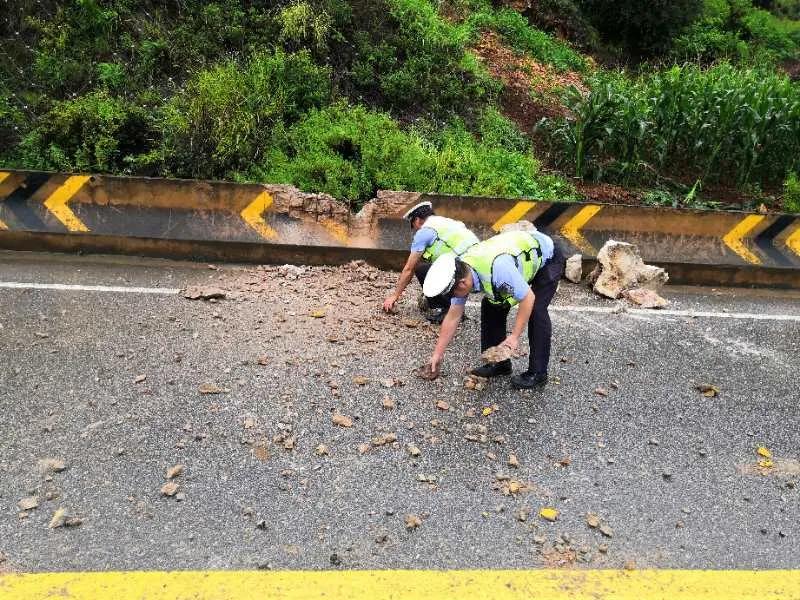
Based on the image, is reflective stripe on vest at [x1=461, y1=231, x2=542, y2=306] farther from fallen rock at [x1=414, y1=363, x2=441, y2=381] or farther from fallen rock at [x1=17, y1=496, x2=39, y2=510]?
fallen rock at [x1=17, y1=496, x2=39, y2=510]

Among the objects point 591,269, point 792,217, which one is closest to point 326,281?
point 591,269

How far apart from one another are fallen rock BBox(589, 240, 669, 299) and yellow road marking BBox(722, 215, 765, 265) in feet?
3.74

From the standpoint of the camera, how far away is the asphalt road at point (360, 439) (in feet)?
10.5

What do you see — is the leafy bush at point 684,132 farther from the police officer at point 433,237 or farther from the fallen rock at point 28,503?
the fallen rock at point 28,503

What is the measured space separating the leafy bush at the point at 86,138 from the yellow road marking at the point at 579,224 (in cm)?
496

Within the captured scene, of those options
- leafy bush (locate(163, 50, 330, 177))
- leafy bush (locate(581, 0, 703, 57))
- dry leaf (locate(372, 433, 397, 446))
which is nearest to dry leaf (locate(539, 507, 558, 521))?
dry leaf (locate(372, 433, 397, 446))

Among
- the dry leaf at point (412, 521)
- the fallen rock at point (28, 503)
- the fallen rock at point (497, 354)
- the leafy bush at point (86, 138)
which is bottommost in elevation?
the dry leaf at point (412, 521)

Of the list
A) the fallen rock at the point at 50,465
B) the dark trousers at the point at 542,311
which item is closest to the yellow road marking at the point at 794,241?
the dark trousers at the point at 542,311

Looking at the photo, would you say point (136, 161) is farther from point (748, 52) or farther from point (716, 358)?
point (748, 52)

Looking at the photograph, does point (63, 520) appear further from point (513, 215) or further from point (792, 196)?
point (792, 196)

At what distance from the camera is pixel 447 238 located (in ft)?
16.6

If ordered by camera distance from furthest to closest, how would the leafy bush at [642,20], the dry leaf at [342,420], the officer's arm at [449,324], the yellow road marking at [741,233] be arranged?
the leafy bush at [642,20], the yellow road marking at [741,233], the officer's arm at [449,324], the dry leaf at [342,420]

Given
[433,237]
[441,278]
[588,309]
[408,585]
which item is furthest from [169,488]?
[588,309]

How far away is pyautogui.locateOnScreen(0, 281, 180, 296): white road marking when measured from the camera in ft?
18.4
